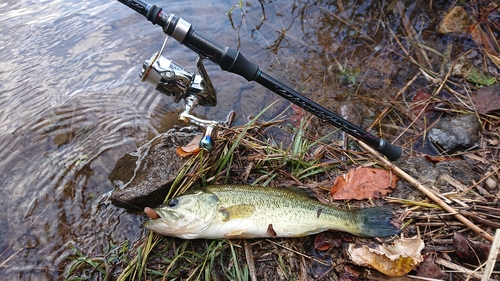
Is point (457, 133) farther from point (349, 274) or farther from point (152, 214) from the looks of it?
point (152, 214)

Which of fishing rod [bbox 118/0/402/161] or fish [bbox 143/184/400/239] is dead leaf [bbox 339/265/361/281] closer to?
fish [bbox 143/184/400/239]

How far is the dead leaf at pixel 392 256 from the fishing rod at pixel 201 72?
819 mm

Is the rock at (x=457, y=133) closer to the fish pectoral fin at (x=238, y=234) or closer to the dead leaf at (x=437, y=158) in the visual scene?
the dead leaf at (x=437, y=158)

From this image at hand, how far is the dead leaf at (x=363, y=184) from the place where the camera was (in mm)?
3172

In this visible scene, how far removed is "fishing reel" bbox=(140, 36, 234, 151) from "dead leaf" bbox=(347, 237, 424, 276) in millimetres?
1516

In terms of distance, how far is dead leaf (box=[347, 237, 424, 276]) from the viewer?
8.50 ft

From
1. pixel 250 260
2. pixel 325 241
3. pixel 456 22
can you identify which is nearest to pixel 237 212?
pixel 250 260

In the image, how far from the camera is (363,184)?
10.7 feet

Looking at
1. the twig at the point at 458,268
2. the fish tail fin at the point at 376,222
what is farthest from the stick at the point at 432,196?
the fish tail fin at the point at 376,222

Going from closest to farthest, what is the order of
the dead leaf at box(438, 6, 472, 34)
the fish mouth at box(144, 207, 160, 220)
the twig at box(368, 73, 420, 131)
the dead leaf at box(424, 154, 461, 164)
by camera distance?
the fish mouth at box(144, 207, 160, 220) < the dead leaf at box(424, 154, 461, 164) < the twig at box(368, 73, 420, 131) < the dead leaf at box(438, 6, 472, 34)

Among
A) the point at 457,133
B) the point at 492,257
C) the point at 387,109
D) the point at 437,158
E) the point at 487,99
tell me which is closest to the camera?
the point at 492,257

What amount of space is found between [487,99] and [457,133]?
2.48ft

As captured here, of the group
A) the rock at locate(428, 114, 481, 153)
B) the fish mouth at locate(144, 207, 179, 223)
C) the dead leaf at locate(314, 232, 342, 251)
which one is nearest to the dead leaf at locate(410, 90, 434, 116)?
the rock at locate(428, 114, 481, 153)

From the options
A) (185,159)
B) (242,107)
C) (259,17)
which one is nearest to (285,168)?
(185,159)
